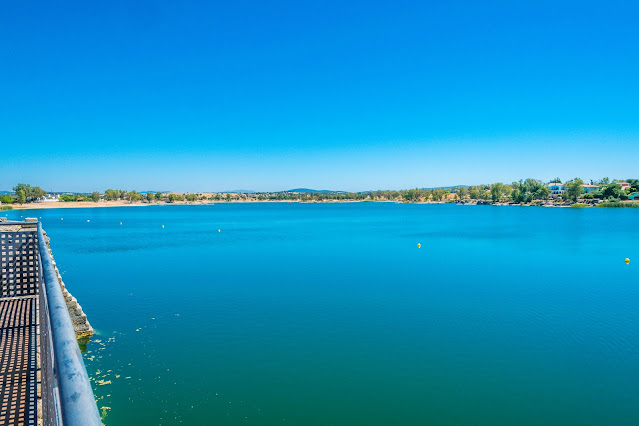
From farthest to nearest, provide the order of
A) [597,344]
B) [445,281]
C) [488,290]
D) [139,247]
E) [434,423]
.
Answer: [139,247] → [445,281] → [488,290] → [597,344] → [434,423]

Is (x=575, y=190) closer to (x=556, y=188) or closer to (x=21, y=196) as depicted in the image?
(x=556, y=188)

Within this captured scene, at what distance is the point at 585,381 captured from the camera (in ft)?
34.9

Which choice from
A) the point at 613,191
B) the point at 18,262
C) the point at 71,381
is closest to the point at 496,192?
the point at 613,191

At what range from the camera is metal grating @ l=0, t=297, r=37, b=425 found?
6.32m

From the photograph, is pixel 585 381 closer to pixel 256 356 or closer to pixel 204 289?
pixel 256 356

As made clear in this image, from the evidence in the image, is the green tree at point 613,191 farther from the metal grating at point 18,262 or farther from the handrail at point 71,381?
the handrail at point 71,381

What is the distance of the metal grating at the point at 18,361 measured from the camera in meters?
6.32

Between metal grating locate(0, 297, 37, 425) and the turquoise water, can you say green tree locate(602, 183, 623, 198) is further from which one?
metal grating locate(0, 297, 37, 425)

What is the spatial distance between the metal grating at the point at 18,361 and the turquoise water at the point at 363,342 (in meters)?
2.34

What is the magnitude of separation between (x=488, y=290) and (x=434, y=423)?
1296cm

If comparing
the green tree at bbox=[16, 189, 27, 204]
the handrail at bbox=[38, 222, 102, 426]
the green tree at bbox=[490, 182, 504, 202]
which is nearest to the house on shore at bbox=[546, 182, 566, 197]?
the green tree at bbox=[490, 182, 504, 202]

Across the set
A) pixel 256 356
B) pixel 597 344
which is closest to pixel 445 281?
pixel 597 344

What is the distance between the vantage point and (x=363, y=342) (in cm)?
1316

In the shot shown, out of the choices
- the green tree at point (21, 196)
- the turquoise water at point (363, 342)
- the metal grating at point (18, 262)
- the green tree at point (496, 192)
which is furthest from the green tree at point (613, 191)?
the green tree at point (21, 196)
